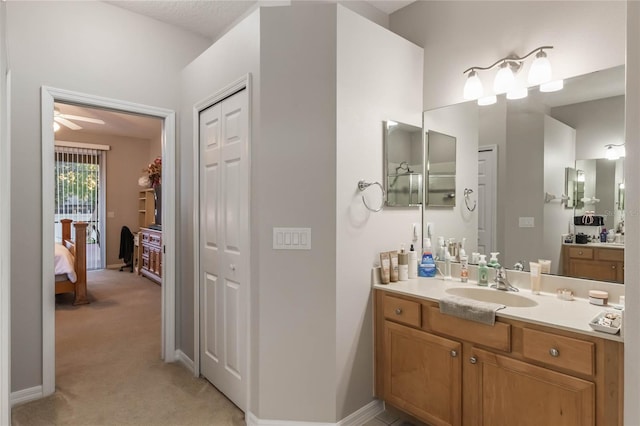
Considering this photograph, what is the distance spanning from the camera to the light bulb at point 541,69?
6.31ft

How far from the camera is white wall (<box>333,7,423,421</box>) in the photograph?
1.95m

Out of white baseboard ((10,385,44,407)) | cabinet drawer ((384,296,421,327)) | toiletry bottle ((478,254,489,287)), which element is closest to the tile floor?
cabinet drawer ((384,296,421,327))

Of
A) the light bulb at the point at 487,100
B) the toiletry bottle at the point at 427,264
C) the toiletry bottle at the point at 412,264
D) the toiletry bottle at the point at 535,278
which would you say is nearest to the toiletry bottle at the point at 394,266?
the toiletry bottle at the point at 412,264

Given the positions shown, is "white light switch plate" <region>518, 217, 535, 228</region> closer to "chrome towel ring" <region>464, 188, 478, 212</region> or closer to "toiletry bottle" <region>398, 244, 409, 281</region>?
"chrome towel ring" <region>464, 188, 478, 212</region>

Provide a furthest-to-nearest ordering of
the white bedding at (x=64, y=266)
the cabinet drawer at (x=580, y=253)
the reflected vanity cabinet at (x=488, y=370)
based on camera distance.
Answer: the white bedding at (x=64, y=266)
the cabinet drawer at (x=580, y=253)
the reflected vanity cabinet at (x=488, y=370)

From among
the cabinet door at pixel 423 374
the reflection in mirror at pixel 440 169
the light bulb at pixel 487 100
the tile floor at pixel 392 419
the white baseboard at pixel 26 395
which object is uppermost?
the light bulb at pixel 487 100

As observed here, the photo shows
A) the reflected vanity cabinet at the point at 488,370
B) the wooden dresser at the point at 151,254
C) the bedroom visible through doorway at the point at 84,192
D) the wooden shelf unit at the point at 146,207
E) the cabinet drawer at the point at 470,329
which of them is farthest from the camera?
the wooden shelf unit at the point at 146,207

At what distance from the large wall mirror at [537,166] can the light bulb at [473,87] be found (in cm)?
7

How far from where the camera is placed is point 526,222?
2.07 metres

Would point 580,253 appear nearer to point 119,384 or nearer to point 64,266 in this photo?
point 119,384

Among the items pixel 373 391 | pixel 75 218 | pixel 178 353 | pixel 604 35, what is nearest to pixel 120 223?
pixel 75 218

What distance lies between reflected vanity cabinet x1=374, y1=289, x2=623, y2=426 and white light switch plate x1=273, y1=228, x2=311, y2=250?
22.3 inches

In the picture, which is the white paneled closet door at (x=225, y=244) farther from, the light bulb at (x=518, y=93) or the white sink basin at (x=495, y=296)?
the light bulb at (x=518, y=93)

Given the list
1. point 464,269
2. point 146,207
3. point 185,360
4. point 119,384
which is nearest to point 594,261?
point 464,269
